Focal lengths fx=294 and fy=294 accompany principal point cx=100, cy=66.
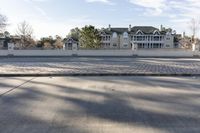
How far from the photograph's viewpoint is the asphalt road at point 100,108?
6125 mm

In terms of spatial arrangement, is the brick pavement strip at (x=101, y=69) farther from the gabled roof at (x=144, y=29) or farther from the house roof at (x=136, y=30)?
the gabled roof at (x=144, y=29)

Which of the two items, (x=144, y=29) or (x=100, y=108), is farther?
(x=144, y=29)

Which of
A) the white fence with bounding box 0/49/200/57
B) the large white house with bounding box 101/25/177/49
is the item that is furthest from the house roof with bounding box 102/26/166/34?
the white fence with bounding box 0/49/200/57

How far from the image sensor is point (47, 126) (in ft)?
20.3

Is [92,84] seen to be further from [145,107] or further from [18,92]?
[145,107]

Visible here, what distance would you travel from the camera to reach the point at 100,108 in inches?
311

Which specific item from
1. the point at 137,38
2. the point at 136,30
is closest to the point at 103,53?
the point at 137,38

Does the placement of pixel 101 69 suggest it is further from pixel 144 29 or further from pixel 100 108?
pixel 144 29

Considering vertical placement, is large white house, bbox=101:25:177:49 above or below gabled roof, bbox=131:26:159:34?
below

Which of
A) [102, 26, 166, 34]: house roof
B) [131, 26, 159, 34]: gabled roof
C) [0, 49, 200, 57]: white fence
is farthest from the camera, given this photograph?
[131, 26, 159, 34]: gabled roof

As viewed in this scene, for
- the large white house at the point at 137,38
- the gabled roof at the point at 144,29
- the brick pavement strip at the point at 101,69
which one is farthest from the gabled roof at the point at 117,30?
the brick pavement strip at the point at 101,69

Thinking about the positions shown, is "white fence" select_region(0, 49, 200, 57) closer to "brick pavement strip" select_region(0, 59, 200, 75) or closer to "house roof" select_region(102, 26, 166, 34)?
"brick pavement strip" select_region(0, 59, 200, 75)

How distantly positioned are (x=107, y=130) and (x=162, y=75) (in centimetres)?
1006

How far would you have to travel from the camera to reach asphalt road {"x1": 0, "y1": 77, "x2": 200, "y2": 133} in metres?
6.12
